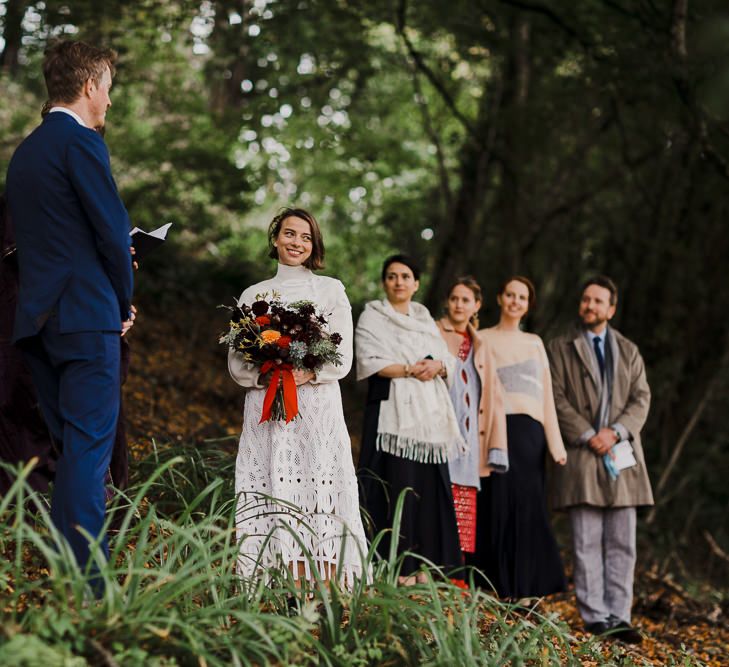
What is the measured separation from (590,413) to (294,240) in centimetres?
277

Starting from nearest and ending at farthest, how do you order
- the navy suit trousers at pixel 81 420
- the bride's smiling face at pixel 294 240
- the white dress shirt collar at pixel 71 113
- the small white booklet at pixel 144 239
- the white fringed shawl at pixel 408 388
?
the navy suit trousers at pixel 81 420 → the white dress shirt collar at pixel 71 113 → the small white booklet at pixel 144 239 → the bride's smiling face at pixel 294 240 → the white fringed shawl at pixel 408 388

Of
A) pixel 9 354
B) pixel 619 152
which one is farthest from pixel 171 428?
pixel 619 152

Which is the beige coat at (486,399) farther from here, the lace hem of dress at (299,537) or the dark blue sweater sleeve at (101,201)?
the dark blue sweater sleeve at (101,201)

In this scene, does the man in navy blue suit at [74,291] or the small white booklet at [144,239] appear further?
the small white booklet at [144,239]

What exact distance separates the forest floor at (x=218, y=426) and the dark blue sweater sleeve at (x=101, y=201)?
7.88 feet

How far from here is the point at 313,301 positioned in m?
5.34

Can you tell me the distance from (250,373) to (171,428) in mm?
4195

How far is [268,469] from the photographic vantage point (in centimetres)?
529

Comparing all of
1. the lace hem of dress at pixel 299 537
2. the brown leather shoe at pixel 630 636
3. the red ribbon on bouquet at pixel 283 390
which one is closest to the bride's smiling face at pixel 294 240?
the red ribbon on bouquet at pixel 283 390

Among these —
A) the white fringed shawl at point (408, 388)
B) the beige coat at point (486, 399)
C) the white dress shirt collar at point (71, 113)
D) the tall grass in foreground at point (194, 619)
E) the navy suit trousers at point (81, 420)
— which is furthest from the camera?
the beige coat at point (486, 399)

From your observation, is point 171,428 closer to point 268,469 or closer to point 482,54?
point 268,469

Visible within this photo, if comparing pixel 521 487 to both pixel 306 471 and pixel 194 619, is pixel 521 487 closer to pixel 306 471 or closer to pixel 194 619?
pixel 306 471

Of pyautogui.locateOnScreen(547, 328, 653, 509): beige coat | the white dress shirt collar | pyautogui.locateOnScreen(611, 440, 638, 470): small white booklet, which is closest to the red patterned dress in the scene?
pyautogui.locateOnScreen(547, 328, 653, 509): beige coat

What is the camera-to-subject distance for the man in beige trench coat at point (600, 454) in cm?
694
